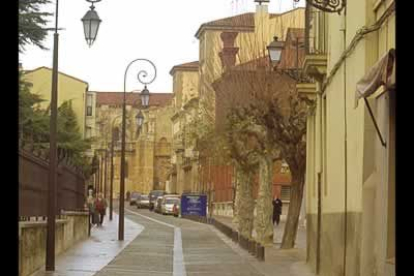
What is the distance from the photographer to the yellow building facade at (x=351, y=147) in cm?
1381

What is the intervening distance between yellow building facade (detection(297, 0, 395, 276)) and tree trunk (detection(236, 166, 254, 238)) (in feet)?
38.6

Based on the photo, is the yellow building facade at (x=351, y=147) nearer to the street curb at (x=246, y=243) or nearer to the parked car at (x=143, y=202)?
the street curb at (x=246, y=243)

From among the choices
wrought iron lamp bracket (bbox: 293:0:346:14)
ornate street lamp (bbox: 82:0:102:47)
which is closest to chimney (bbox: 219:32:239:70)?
ornate street lamp (bbox: 82:0:102:47)

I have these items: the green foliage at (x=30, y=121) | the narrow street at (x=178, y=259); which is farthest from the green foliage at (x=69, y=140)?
the green foliage at (x=30, y=121)

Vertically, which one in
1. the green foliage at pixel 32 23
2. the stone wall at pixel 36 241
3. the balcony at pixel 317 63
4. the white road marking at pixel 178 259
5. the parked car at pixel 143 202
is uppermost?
the green foliage at pixel 32 23

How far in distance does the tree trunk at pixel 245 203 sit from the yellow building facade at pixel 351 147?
1177cm

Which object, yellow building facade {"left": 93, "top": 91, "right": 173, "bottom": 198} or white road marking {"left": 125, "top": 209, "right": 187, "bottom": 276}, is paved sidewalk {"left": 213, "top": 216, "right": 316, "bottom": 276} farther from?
yellow building facade {"left": 93, "top": 91, "right": 173, "bottom": 198}

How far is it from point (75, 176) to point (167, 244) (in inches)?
198

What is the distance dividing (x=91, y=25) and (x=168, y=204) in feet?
193

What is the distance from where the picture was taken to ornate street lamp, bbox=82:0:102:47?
80.1 feet

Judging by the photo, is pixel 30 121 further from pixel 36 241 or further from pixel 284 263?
pixel 36 241

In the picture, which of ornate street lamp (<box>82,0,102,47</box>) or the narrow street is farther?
ornate street lamp (<box>82,0,102,47</box>)
